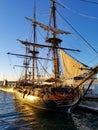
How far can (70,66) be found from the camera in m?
39.3

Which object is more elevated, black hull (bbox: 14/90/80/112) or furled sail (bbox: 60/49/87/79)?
furled sail (bbox: 60/49/87/79)

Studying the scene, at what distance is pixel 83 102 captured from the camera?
102 ft

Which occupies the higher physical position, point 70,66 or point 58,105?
point 70,66

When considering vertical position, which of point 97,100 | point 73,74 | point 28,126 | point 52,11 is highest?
point 52,11

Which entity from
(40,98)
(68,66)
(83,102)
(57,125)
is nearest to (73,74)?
(68,66)

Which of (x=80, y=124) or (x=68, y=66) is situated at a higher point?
(x=68, y=66)

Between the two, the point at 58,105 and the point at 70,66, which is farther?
the point at 70,66

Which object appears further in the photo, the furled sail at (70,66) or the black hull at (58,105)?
the furled sail at (70,66)

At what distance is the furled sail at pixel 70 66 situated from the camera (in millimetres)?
36750

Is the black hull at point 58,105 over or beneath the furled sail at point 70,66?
beneath

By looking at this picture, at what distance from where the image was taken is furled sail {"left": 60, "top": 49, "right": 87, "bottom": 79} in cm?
3675

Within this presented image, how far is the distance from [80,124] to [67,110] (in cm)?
566

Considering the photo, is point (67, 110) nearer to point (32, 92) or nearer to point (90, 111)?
point (90, 111)

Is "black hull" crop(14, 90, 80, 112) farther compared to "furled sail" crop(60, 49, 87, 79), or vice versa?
"furled sail" crop(60, 49, 87, 79)
